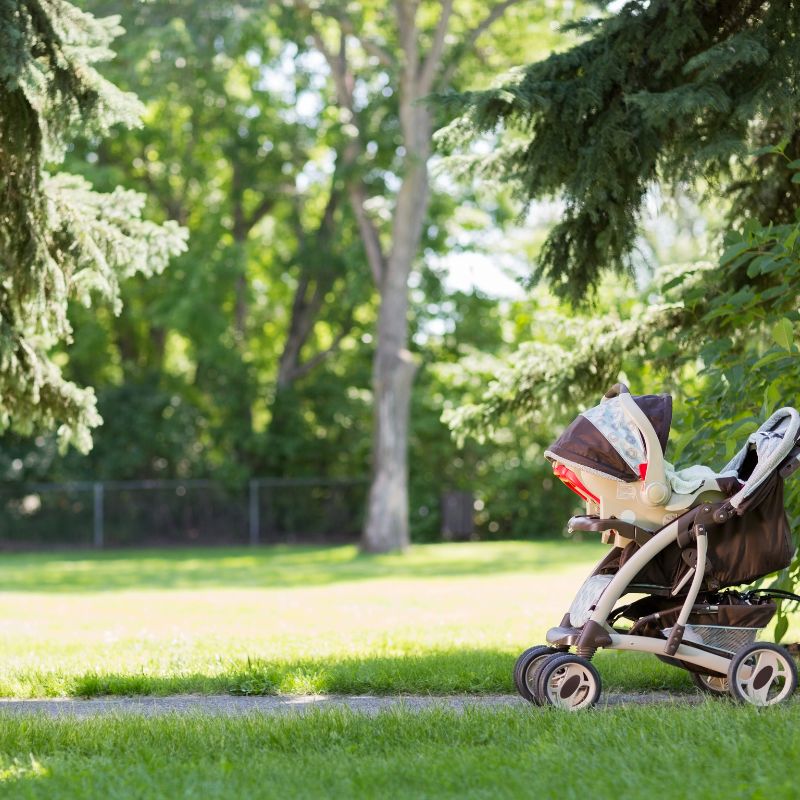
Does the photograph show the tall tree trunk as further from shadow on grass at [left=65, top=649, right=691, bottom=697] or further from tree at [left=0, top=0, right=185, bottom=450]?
shadow on grass at [left=65, top=649, right=691, bottom=697]

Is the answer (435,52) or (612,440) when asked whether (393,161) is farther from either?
(612,440)

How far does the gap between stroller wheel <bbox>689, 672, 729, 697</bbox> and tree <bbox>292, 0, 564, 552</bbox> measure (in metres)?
18.1

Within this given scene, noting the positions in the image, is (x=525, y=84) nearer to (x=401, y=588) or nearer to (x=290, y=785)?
(x=290, y=785)

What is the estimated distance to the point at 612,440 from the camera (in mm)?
5660

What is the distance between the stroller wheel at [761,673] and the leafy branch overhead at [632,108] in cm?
292

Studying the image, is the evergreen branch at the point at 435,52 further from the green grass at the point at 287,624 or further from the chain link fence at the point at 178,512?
the chain link fence at the point at 178,512

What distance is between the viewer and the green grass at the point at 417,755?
4.07 m

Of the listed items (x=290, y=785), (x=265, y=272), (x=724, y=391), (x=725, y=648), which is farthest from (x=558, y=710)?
(x=265, y=272)

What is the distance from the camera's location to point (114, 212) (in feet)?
27.4

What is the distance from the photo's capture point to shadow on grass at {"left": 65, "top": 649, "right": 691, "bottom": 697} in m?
6.61

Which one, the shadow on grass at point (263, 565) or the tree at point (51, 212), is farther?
the shadow on grass at point (263, 565)

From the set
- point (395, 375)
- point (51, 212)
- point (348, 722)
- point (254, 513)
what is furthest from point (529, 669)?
point (254, 513)

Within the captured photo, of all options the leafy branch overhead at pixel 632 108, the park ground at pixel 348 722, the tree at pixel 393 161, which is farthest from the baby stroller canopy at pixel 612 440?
the tree at pixel 393 161

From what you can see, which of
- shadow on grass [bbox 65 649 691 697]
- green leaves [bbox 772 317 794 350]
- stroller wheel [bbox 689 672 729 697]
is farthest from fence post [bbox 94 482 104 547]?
green leaves [bbox 772 317 794 350]
